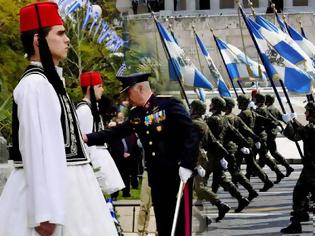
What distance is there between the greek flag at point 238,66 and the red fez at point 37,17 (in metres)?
21.8

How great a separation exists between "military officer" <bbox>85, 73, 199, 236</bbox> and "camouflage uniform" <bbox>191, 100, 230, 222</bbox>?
10.4 ft

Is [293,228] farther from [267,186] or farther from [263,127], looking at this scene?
[263,127]

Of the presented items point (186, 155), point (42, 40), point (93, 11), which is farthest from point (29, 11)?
point (93, 11)

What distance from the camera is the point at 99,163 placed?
881 cm

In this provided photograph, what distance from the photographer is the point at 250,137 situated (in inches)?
673

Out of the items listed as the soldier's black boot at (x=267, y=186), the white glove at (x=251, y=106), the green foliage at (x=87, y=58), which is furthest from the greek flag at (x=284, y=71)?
the green foliage at (x=87, y=58)

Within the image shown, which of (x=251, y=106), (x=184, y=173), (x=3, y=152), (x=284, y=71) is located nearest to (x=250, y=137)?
(x=284, y=71)

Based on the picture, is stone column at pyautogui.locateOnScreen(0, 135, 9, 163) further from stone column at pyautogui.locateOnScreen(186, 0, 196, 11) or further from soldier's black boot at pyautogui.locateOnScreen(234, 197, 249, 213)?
stone column at pyautogui.locateOnScreen(186, 0, 196, 11)

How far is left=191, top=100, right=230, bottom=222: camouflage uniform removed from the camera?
12.2m

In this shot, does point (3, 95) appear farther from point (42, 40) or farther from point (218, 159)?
point (42, 40)

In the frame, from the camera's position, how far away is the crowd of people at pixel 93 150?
452 cm

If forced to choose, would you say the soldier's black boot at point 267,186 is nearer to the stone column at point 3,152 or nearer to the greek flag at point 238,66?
the stone column at point 3,152

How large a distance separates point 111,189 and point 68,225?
4.06 m

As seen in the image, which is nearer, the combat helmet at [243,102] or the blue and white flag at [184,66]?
the combat helmet at [243,102]
